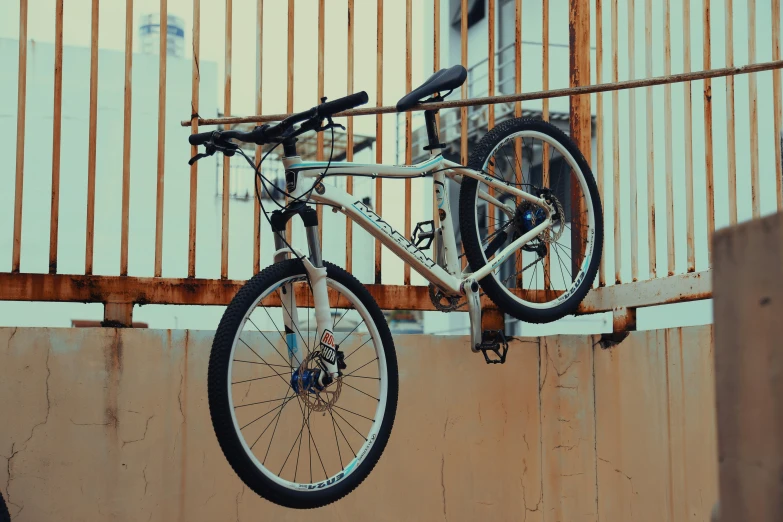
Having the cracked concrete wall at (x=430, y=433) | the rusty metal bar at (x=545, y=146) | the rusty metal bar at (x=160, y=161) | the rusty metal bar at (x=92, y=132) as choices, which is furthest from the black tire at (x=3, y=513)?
the rusty metal bar at (x=545, y=146)

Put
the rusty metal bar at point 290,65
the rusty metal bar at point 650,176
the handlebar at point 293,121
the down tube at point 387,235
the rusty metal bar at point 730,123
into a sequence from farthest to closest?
the rusty metal bar at point 650,176 → the rusty metal bar at point 290,65 → the rusty metal bar at point 730,123 → the down tube at point 387,235 → the handlebar at point 293,121

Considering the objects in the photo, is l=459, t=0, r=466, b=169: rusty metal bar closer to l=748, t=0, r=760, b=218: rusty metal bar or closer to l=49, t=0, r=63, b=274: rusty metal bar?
l=748, t=0, r=760, b=218: rusty metal bar

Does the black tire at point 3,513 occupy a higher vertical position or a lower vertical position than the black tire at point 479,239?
lower

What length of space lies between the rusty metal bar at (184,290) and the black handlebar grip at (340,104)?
32.1 inches

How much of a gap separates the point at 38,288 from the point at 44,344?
178mm

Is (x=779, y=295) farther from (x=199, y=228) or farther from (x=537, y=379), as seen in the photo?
(x=199, y=228)

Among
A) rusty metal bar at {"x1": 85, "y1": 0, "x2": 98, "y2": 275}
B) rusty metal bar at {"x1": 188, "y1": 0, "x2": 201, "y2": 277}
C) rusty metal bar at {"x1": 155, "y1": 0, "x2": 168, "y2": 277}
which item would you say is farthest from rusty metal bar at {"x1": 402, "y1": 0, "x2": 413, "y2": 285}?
rusty metal bar at {"x1": 85, "y1": 0, "x2": 98, "y2": 275}

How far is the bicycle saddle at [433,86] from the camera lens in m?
2.74

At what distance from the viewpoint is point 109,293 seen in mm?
2932

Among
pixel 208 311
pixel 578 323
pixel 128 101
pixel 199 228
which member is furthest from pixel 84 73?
pixel 128 101

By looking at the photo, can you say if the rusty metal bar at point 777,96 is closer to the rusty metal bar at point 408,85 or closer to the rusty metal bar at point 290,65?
the rusty metal bar at point 408,85

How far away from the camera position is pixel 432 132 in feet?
9.41

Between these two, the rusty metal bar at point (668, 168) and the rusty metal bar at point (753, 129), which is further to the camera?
the rusty metal bar at point (668, 168)

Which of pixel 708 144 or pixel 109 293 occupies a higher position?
pixel 708 144
